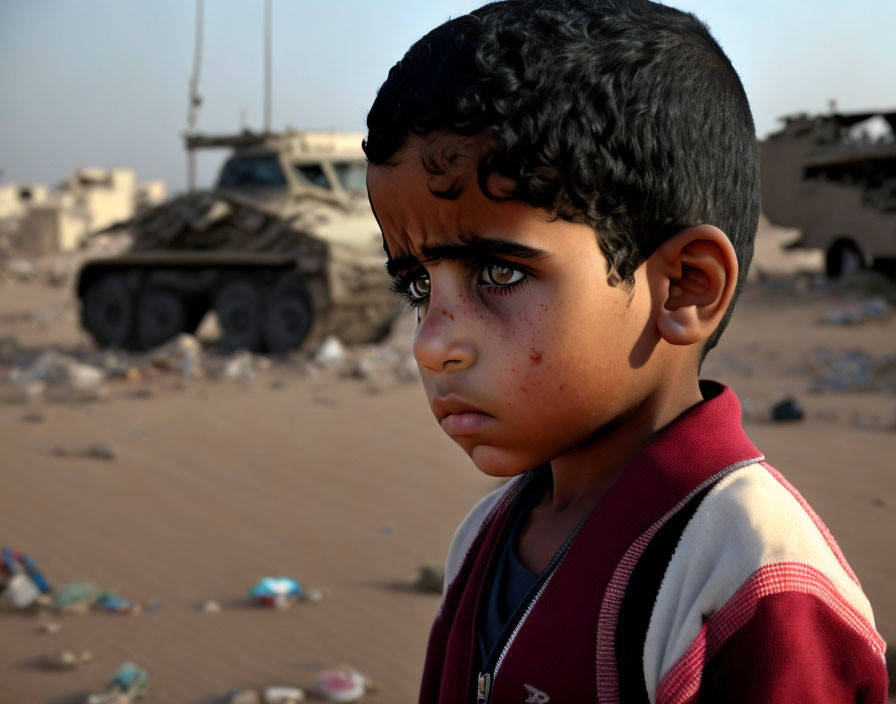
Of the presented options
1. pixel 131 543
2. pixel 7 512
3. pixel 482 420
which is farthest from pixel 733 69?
pixel 7 512

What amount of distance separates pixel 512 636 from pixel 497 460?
8.5 inches

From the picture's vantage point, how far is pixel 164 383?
852 cm

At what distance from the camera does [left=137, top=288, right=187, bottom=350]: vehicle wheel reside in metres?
10.9

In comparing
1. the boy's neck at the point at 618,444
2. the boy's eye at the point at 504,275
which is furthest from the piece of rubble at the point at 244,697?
the boy's eye at the point at 504,275

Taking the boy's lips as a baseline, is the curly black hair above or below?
above

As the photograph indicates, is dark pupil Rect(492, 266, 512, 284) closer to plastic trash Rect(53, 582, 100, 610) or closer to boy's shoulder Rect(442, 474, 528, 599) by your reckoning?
boy's shoulder Rect(442, 474, 528, 599)

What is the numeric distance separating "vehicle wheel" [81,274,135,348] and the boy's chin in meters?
10.1

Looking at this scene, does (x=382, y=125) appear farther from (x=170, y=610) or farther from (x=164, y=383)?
(x=164, y=383)

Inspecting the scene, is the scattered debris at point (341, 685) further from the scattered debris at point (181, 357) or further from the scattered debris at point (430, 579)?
the scattered debris at point (181, 357)

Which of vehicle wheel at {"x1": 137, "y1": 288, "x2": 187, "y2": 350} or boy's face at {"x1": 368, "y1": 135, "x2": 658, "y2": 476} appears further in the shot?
vehicle wheel at {"x1": 137, "y1": 288, "x2": 187, "y2": 350}

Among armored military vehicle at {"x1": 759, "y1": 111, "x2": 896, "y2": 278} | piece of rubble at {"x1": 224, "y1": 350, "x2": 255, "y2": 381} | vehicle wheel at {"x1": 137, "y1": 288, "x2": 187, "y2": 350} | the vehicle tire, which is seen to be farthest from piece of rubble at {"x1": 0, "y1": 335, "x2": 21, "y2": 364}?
armored military vehicle at {"x1": 759, "y1": 111, "x2": 896, "y2": 278}

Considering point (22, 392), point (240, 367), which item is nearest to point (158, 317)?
point (240, 367)

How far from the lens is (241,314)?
10344 mm

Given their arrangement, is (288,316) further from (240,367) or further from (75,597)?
(75,597)
